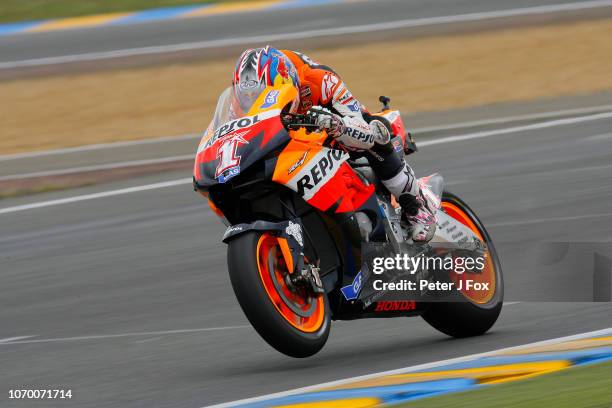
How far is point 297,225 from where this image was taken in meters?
6.12

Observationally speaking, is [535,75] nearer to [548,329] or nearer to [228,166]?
[548,329]

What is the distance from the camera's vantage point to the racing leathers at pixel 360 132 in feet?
21.1

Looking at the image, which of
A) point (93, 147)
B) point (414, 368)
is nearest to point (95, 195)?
point (93, 147)

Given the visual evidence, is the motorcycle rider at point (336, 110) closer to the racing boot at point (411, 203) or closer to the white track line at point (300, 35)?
the racing boot at point (411, 203)

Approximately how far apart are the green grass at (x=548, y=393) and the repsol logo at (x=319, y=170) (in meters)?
1.43

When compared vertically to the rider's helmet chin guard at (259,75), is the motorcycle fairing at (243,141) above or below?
below

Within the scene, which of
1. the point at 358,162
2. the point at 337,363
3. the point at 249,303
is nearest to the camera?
the point at 249,303

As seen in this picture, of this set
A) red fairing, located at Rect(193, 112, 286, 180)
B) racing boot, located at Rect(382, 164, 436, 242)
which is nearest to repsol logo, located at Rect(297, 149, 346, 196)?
red fairing, located at Rect(193, 112, 286, 180)

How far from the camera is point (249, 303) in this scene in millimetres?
5758

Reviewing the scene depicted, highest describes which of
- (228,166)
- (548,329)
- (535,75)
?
(535,75)

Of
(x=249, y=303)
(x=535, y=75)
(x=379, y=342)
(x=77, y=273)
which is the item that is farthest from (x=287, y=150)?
(x=535, y=75)

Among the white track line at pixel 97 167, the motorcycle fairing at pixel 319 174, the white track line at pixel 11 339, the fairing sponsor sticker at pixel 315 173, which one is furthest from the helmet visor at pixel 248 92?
the white track line at pixel 97 167

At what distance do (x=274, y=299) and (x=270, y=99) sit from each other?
3.42 feet

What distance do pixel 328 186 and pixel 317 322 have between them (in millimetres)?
697
